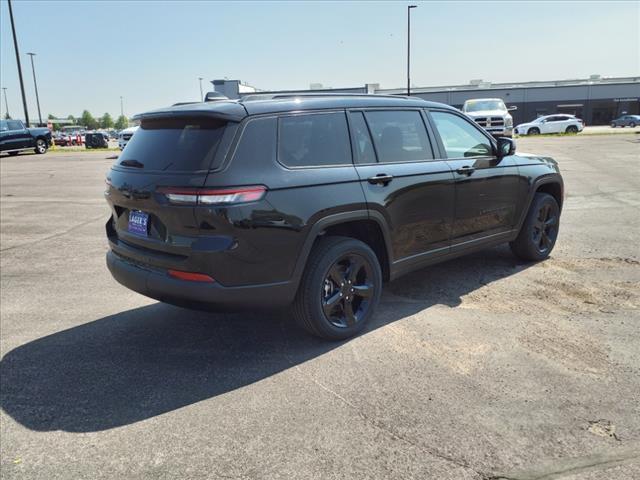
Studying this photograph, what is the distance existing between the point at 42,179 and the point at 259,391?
559 inches

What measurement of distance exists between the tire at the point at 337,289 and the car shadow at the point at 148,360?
6.9 inches

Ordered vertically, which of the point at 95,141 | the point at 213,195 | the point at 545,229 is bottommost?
the point at 545,229

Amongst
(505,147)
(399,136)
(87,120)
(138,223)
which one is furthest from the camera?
(87,120)

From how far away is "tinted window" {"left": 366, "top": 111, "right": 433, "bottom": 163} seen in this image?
4297mm

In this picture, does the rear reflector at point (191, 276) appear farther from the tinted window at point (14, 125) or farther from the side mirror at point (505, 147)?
the tinted window at point (14, 125)

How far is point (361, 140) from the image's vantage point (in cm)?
414

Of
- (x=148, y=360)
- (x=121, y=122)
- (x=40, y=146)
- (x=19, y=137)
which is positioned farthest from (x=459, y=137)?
(x=121, y=122)

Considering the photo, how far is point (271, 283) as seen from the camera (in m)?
3.54

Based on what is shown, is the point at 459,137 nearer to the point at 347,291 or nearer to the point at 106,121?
the point at 347,291

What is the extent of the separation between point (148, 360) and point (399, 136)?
269 centimetres

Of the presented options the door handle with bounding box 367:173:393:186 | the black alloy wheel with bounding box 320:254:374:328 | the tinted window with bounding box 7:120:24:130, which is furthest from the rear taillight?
the tinted window with bounding box 7:120:24:130

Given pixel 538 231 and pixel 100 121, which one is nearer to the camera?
pixel 538 231

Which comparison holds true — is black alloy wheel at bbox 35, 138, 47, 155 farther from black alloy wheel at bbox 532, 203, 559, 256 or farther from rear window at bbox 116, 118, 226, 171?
black alloy wheel at bbox 532, 203, 559, 256

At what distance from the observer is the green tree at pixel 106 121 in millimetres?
161625
